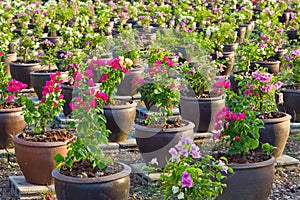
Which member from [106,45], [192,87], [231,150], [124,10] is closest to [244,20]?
[124,10]

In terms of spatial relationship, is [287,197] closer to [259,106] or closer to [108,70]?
[259,106]

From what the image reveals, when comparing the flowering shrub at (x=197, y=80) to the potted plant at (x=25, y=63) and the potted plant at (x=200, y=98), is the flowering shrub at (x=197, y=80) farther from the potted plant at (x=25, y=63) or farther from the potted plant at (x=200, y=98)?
the potted plant at (x=25, y=63)

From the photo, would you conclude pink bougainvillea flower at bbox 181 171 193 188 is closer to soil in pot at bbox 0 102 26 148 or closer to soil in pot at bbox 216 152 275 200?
soil in pot at bbox 216 152 275 200

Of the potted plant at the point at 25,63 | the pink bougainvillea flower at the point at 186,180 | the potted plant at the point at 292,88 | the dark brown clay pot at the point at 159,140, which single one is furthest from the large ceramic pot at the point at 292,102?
the pink bougainvillea flower at the point at 186,180

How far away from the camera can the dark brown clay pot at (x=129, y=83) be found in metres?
9.26

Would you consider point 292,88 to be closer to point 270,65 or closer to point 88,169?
point 270,65

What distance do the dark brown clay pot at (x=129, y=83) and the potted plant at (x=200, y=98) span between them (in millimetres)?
1170

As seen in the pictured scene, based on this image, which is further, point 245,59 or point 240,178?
point 245,59

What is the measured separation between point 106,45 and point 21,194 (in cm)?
513

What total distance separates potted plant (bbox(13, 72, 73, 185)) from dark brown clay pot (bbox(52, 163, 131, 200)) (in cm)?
75

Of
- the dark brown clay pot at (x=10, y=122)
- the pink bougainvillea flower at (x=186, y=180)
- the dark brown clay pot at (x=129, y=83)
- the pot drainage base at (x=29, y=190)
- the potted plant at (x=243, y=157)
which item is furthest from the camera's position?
the dark brown clay pot at (x=129, y=83)

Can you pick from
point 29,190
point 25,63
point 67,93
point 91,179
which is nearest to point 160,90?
point 29,190

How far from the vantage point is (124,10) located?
1552 cm

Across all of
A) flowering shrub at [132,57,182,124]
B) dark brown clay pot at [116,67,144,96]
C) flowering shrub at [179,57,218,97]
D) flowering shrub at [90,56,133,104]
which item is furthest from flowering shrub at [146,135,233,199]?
dark brown clay pot at [116,67,144,96]
